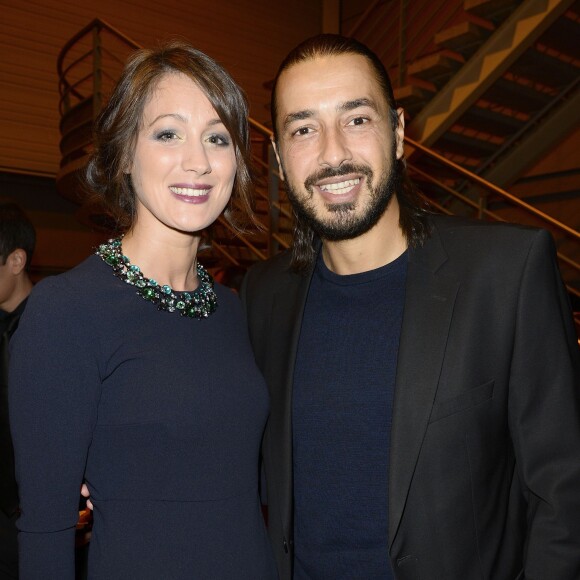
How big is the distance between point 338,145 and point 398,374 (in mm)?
683

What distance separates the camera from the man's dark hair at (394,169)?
176 cm

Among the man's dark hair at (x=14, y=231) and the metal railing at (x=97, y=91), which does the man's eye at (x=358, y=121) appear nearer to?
the metal railing at (x=97, y=91)

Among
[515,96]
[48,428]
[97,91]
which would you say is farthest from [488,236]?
[97,91]

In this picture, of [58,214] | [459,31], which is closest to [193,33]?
[58,214]

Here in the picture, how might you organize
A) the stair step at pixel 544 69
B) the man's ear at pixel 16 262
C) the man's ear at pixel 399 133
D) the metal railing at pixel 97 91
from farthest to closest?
the stair step at pixel 544 69
the metal railing at pixel 97 91
the man's ear at pixel 16 262
the man's ear at pixel 399 133

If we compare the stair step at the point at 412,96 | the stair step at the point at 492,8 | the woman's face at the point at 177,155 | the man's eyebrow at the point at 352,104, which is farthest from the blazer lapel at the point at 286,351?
the stair step at the point at 412,96

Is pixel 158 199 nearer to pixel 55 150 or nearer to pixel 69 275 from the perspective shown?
pixel 69 275

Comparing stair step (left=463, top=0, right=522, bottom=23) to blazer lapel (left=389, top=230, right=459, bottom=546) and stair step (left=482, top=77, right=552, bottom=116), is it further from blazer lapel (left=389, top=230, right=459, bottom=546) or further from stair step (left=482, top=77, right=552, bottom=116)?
blazer lapel (left=389, top=230, right=459, bottom=546)

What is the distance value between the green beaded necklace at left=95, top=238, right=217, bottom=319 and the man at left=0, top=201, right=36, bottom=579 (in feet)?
3.33

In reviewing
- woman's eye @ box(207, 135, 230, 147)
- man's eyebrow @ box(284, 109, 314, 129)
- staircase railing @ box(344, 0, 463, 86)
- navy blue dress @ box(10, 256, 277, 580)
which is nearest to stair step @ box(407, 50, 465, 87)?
staircase railing @ box(344, 0, 463, 86)

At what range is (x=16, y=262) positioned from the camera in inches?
111

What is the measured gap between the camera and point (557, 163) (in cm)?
673

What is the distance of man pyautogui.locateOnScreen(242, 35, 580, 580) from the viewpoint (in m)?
1.43

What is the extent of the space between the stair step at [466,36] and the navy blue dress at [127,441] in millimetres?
4434
